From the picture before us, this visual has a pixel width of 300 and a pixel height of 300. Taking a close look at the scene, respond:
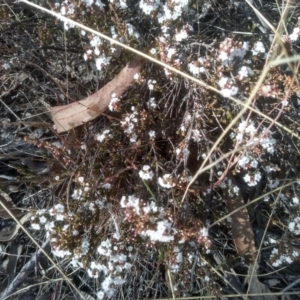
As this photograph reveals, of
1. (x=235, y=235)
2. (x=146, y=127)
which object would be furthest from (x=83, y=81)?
(x=235, y=235)

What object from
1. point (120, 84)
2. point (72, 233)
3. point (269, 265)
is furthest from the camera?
point (269, 265)

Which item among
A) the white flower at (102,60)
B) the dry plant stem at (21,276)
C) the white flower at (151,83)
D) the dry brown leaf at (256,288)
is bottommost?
the dry brown leaf at (256,288)

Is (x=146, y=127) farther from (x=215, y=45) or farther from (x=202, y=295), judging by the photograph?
(x=202, y=295)

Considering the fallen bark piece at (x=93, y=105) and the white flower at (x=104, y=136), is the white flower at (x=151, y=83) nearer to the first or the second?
the fallen bark piece at (x=93, y=105)

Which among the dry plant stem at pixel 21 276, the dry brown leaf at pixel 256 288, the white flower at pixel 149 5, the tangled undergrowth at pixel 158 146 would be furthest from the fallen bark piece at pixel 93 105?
the dry brown leaf at pixel 256 288

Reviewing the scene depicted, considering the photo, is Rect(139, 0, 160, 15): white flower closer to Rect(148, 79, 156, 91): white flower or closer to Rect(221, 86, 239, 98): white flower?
Rect(148, 79, 156, 91): white flower

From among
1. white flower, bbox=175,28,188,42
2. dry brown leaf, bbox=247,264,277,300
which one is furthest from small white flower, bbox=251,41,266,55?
dry brown leaf, bbox=247,264,277,300

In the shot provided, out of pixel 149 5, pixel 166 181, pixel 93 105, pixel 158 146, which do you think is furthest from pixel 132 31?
pixel 166 181
